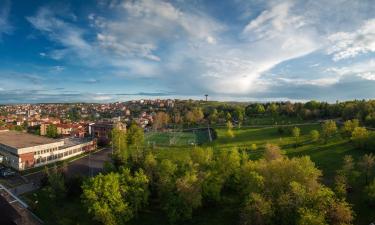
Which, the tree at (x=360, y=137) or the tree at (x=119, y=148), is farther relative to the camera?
the tree at (x=360, y=137)

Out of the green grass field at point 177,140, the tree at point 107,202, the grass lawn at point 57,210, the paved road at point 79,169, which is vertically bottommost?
the grass lawn at point 57,210

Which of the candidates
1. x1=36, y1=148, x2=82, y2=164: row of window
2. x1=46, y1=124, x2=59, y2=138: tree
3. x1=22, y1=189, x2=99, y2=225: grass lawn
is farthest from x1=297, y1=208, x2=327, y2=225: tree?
x1=46, y1=124, x2=59, y2=138: tree

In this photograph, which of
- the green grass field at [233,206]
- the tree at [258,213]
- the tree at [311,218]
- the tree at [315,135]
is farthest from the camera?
the tree at [315,135]

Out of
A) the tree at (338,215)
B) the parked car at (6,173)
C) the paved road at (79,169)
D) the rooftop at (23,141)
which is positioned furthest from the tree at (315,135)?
the parked car at (6,173)

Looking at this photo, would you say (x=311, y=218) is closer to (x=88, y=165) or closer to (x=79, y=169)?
(x=79, y=169)

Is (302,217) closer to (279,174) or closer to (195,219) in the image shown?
(279,174)

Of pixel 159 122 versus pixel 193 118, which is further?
pixel 193 118

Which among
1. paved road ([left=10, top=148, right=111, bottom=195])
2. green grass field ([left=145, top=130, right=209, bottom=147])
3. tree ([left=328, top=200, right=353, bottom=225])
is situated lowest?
paved road ([left=10, top=148, right=111, bottom=195])

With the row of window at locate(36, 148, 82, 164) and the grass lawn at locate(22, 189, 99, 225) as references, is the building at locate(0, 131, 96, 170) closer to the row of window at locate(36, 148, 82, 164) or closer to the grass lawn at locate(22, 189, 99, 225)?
the row of window at locate(36, 148, 82, 164)

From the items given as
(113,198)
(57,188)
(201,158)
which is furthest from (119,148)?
(113,198)

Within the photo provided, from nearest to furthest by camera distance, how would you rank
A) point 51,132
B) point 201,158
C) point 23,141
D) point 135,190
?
point 135,190, point 201,158, point 23,141, point 51,132

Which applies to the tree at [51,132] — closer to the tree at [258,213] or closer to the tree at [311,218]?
the tree at [258,213]
